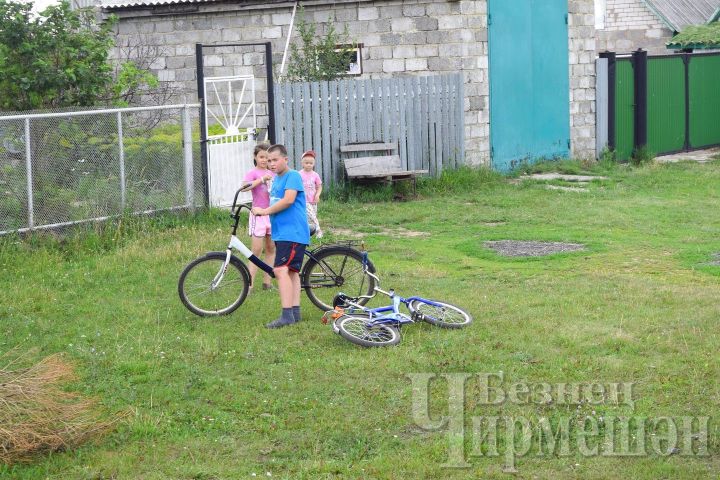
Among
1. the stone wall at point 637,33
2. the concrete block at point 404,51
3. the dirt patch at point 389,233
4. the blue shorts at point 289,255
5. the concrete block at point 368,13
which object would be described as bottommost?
the dirt patch at point 389,233

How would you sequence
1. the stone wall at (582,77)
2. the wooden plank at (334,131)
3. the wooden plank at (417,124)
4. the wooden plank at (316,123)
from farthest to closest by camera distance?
the stone wall at (582,77)
the wooden plank at (417,124)
the wooden plank at (334,131)
the wooden plank at (316,123)


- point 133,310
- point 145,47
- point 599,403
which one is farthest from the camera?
point 145,47

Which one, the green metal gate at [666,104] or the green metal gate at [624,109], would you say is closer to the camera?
the green metal gate at [624,109]

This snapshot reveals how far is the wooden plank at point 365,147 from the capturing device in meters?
17.4

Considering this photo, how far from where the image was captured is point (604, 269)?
1132 centimetres

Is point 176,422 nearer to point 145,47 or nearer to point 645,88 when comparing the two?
point 145,47

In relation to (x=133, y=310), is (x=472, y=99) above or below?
above

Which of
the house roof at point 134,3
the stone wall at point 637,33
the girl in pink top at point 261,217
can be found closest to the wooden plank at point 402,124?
the house roof at point 134,3

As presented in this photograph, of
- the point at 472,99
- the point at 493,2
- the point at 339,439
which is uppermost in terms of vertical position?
the point at 493,2

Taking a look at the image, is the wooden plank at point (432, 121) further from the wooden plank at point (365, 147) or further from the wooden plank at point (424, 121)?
the wooden plank at point (365, 147)

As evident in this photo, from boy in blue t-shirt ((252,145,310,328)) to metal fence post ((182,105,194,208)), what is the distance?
5.58m

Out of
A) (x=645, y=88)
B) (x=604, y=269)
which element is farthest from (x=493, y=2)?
(x=604, y=269)

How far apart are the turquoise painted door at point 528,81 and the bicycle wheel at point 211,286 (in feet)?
35.9

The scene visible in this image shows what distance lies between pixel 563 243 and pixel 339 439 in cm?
711
